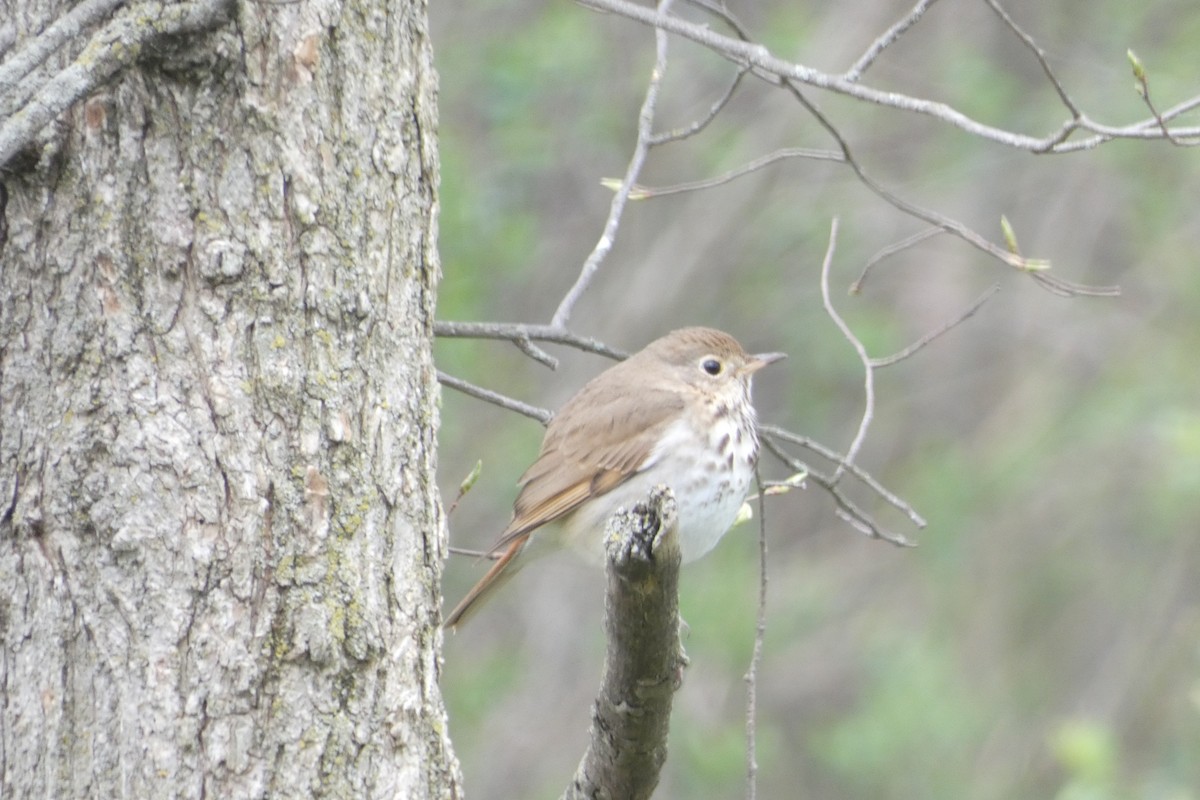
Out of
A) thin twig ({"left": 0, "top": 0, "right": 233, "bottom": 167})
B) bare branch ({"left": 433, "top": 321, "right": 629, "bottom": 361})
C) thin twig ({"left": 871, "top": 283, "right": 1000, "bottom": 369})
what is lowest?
thin twig ({"left": 0, "top": 0, "right": 233, "bottom": 167})

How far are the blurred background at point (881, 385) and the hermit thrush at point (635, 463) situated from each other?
228 cm

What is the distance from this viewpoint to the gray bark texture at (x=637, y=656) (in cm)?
249

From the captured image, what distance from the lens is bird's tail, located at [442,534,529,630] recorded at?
4.81 meters

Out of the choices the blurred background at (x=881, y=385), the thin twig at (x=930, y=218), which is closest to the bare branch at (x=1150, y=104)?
the thin twig at (x=930, y=218)

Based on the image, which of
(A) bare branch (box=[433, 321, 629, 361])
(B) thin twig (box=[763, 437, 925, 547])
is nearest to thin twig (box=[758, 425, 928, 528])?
(B) thin twig (box=[763, 437, 925, 547])

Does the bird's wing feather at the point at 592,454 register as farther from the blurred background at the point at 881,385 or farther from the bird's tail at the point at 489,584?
the blurred background at the point at 881,385

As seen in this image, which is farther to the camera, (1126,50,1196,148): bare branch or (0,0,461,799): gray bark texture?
(1126,50,1196,148): bare branch

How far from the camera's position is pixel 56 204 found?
248 centimetres

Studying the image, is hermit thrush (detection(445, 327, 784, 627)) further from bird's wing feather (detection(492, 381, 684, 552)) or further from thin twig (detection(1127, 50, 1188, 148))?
thin twig (detection(1127, 50, 1188, 148))

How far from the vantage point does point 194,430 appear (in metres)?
2.50

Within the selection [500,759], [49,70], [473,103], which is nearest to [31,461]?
[49,70]

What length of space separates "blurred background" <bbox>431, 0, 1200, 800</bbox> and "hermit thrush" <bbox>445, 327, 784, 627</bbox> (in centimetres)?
228

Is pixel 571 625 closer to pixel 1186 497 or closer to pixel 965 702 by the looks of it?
pixel 965 702

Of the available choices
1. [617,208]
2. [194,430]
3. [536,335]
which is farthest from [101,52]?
[617,208]
